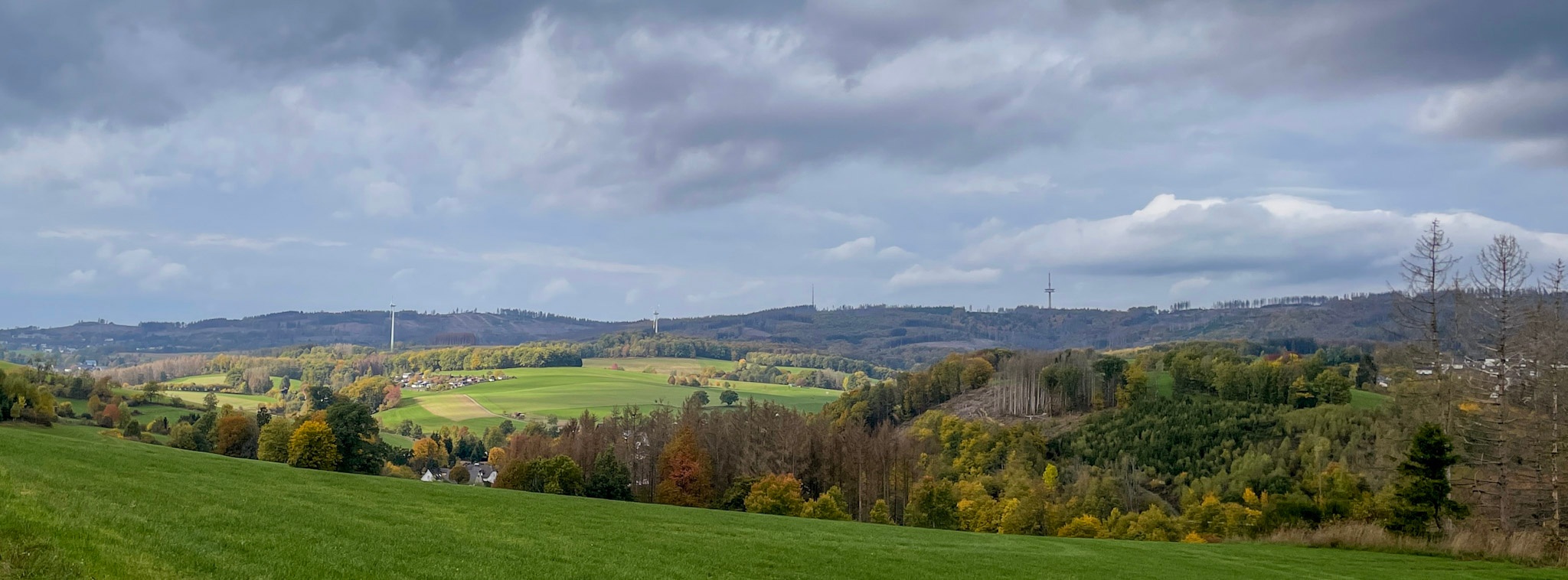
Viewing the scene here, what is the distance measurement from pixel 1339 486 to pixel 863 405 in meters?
101

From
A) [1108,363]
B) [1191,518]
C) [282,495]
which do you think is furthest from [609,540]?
[1108,363]

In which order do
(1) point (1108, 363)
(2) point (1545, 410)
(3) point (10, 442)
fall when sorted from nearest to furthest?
1. (3) point (10, 442)
2. (2) point (1545, 410)
3. (1) point (1108, 363)

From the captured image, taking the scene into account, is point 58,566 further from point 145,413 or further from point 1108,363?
A: point 1108,363

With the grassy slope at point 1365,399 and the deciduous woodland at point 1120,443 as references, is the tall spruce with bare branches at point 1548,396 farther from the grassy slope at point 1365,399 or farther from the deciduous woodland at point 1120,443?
the grassy slope at point 1365,399

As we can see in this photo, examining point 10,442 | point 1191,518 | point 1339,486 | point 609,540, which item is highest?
point 10,442

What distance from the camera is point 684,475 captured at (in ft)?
264

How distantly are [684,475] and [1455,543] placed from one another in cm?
5899

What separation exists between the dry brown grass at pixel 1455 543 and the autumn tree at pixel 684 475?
5000cm

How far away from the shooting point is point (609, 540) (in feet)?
76.1

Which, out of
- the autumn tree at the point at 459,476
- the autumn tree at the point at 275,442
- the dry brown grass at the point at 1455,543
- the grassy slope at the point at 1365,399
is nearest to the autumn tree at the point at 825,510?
the dry brown grass at the point at 1455,543

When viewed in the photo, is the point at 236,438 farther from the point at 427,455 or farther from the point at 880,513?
the point at 880,513

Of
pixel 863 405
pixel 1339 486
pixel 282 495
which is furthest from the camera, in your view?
pixel 863 405

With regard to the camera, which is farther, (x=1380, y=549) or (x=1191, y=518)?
(x=1191, y=518)

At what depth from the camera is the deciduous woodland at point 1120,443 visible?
42.0 metres
